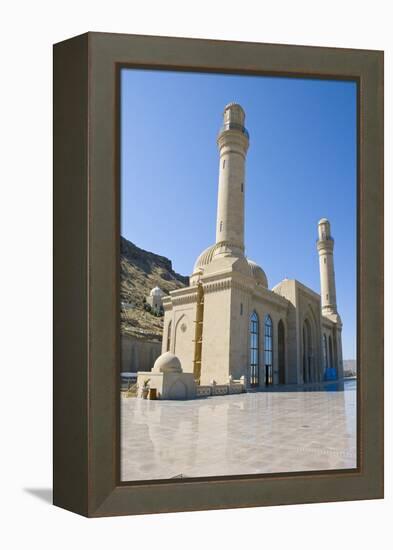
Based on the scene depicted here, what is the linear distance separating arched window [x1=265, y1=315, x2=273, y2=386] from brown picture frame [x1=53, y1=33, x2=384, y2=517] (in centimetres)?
1244

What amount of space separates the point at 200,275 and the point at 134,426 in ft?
40.8

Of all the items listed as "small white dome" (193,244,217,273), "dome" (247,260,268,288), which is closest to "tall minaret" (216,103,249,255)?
"small white dome" (193,244,217,273)

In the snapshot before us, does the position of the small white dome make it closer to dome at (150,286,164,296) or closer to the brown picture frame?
dome at (150,286,164,296)

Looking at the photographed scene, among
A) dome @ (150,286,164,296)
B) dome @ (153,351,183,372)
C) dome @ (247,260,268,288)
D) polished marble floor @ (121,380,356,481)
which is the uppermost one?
dome @ (247,260,268,288)

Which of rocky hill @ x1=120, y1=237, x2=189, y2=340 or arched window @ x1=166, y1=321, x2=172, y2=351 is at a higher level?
rocky hill @ x1=120, y1=237, x2=189, y2=340

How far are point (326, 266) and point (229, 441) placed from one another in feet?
36.7

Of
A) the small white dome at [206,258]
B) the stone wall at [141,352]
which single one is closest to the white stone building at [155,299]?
the stone wall at [141,352]

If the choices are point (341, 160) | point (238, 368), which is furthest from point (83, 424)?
point (238, 368)

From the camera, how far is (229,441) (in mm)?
9797

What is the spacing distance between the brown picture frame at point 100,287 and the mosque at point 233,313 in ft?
29.5

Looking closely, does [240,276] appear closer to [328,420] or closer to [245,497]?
[328,420]

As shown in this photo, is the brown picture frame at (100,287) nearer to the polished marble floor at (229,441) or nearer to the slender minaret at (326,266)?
the polished marble floor at (229,441)

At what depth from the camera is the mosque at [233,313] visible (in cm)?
1988

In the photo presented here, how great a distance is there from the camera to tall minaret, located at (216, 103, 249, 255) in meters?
21.8
